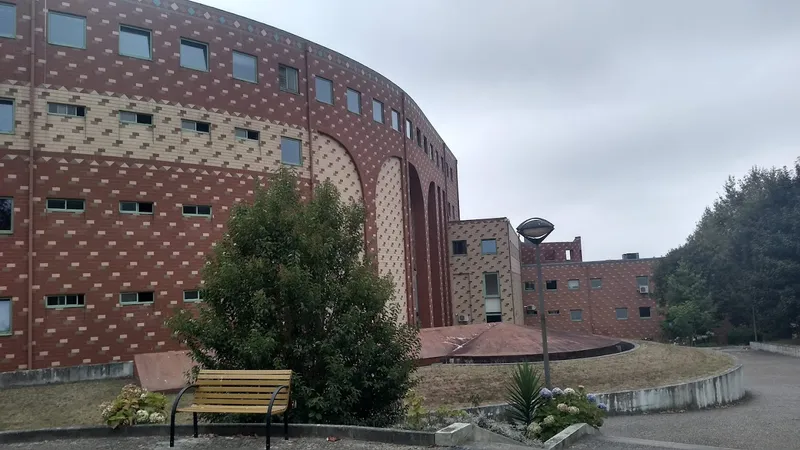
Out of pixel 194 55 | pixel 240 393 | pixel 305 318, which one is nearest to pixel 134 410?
pixel 240 393

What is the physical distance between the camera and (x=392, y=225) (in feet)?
103

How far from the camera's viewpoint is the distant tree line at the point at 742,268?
1412 inches

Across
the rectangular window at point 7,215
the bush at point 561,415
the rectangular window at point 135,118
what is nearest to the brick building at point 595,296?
the rectangular window at point 135,118

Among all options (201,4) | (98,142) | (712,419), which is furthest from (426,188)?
(712,419)

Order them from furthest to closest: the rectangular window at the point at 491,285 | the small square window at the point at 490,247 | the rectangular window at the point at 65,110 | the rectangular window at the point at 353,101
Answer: the small square window at the point at 490,247, the rectangular window at the point at 491,285, the rectangular window at the point at 353,101, the rectangular window at the point at 65,110

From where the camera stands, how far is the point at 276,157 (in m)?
24.3

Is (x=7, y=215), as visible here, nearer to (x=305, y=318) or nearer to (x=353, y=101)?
(x=305, y=318)

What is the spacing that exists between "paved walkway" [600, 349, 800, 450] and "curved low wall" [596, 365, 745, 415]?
375mm

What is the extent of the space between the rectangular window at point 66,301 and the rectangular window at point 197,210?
4.38 meters

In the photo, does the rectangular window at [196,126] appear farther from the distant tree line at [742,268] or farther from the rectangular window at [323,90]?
the distant tree line at [742,268]

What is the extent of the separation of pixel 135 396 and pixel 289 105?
17819 millimetres

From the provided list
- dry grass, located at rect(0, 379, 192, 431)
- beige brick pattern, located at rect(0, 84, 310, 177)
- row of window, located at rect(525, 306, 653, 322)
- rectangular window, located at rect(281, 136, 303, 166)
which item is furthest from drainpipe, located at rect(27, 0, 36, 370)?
row of window, located at rect(525, 306, 653, 322)

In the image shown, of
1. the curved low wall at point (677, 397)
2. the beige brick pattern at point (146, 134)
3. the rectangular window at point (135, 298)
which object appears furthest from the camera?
the rectangular window at point (135, 298)

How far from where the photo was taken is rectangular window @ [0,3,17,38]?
733 inches
